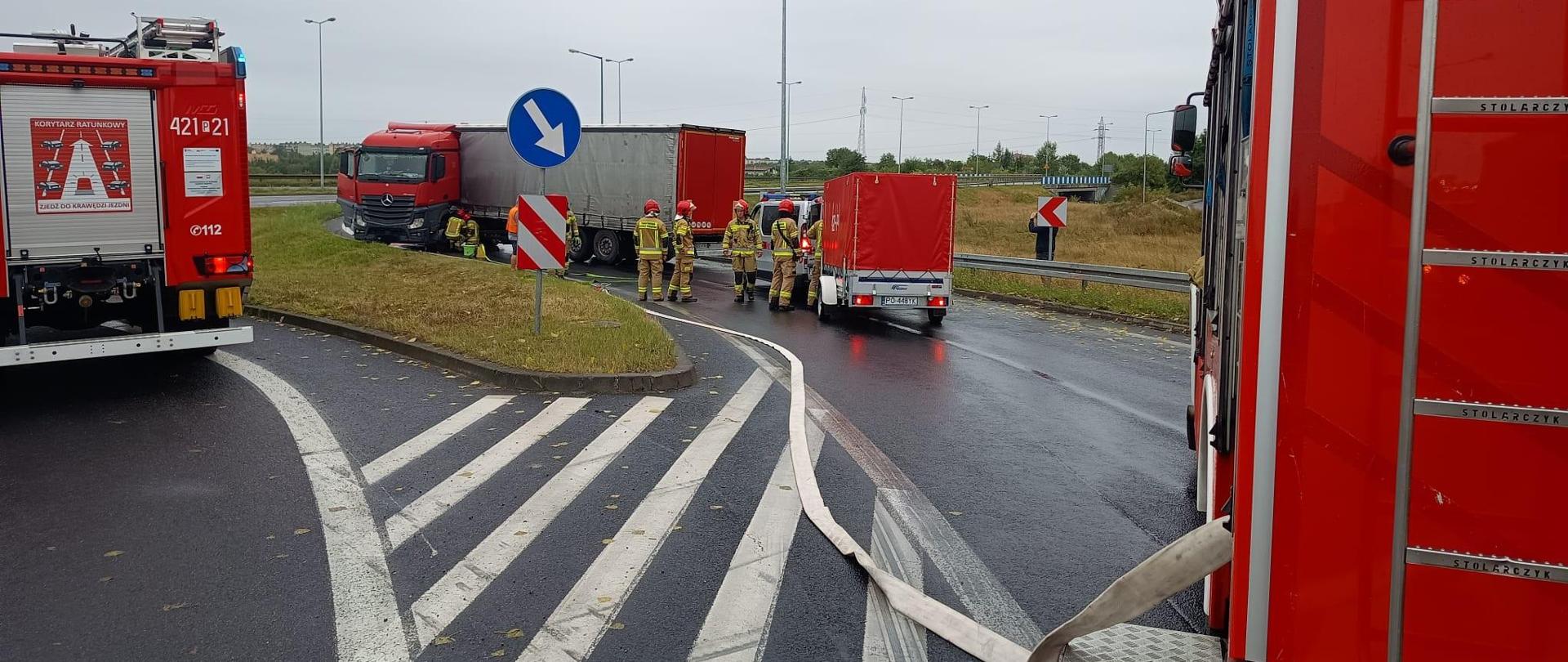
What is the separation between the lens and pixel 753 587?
5203mm

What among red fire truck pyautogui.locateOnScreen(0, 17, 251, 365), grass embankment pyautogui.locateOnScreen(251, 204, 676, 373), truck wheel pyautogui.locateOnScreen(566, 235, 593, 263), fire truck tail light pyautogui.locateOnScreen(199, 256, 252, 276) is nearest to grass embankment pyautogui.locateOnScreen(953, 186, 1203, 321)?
grass embankment pyautogui.locateOnScreen(251, 204, 676, 373)

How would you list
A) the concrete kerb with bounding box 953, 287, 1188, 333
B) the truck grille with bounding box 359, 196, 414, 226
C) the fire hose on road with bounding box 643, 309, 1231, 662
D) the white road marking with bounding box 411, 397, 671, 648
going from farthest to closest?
the truck grille with bounding box 359, 196, 414, 226 → the concrete kerb with bounding box 953, 287, 1188, 333 → the white road marking with bounding box 411, 397, 671, 648 → the fire hose on road with bounding box 643, 309, 1231, 662

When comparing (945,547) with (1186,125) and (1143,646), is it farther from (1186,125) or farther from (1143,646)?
(1186,125)

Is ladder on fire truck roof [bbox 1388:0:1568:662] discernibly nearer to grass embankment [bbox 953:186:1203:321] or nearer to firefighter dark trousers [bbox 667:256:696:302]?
grass embankment [bbox 953:186:1203:321]

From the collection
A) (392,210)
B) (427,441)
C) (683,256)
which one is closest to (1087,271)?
(683,256)

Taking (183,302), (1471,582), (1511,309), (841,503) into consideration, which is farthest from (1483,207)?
(183,302)

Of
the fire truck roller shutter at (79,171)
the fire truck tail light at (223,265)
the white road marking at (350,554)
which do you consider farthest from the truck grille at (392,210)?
the white road marking at (350,554)

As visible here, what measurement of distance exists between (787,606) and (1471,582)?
2.93 metres

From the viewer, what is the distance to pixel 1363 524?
2.57 metres

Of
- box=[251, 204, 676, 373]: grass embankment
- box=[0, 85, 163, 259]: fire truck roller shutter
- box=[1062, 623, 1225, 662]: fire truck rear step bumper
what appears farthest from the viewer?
box=[251, 204, 676, 373]: grass embankment

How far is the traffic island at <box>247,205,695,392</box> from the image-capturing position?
10.4 m

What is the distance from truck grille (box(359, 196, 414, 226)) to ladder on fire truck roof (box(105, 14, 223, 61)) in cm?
2063

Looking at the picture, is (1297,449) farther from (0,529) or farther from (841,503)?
(0,529)

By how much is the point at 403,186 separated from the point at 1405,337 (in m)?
30.4
